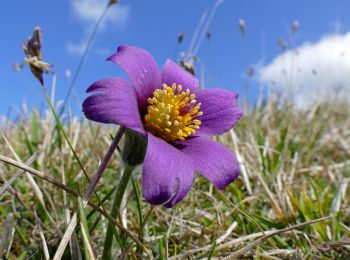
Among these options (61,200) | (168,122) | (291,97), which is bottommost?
(61,200)

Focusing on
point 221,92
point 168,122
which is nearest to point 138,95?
point 168,122

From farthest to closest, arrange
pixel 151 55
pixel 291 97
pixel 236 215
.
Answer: pixel 291 97 < pixel 236 215 < pixel 151 55

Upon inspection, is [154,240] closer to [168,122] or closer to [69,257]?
[69,257]

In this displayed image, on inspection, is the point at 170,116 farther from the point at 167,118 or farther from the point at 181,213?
the point at 181,213

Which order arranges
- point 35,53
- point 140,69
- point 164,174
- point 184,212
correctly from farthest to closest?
point 184,212 < point 35,53 < point 140,69 < point 164,174

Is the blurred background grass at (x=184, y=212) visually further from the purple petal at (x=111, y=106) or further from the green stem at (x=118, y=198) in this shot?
the purple petal at (x=111, y=106)

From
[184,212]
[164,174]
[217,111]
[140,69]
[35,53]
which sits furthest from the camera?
[184,212]

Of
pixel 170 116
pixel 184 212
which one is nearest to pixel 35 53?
pixel 170 116
